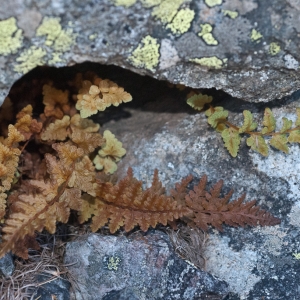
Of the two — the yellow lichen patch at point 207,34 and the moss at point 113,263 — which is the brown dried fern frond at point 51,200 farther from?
the yellow lichen patch at point 207,34

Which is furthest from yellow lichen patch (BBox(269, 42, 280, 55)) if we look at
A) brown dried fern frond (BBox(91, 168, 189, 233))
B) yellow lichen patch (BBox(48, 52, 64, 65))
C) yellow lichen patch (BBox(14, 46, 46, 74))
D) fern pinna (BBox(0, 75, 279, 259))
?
yellow lichen patch (BBox(14, 46, 46, 74))

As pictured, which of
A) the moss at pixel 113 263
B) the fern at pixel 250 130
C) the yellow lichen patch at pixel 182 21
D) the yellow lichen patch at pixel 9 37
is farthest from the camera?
the fern at pixel 250 130

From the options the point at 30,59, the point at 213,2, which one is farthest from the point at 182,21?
the point at 30,59

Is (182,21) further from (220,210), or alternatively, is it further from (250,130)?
(220,210)

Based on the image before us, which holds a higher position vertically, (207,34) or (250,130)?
(207,34)

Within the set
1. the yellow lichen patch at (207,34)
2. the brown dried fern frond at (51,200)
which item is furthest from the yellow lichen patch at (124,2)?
the brown dried fern frond at (51,200)

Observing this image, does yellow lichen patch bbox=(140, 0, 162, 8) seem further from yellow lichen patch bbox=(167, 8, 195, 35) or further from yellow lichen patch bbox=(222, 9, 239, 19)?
yellow lichen patch bbox=(222, 9, 239, 19)
